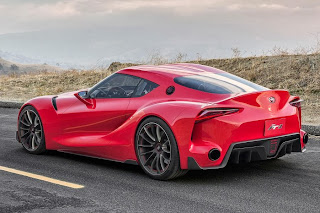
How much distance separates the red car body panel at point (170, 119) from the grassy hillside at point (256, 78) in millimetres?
4934

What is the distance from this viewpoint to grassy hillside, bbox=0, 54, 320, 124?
14.9m

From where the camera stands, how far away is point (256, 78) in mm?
16969

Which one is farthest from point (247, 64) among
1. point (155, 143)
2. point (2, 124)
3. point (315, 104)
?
point (155, 143)

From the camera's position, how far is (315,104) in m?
13.4

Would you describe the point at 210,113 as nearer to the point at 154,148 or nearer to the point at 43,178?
the point at 154,148

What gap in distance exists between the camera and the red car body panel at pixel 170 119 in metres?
6.09

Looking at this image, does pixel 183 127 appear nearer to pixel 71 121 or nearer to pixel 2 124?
pixel 71 121

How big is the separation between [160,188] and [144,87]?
4.67 ft

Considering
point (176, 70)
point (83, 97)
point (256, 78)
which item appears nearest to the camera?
point (176, 70)

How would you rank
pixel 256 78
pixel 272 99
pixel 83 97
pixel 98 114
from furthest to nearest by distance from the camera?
pixel 256 78 < pixel 83 97 < pixel 98 114 < pixel 272 99

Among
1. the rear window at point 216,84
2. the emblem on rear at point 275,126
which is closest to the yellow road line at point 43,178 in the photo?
the rear window at point 216,84

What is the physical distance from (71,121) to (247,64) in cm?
1156

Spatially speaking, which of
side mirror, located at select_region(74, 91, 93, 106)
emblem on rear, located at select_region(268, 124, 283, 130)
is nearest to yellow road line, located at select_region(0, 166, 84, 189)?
side mirror, located at select_region(74, 91, 93, 106)

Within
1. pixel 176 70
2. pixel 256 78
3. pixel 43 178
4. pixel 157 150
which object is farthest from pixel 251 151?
pixel 256 78
